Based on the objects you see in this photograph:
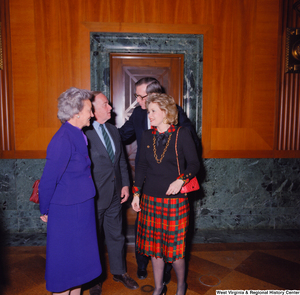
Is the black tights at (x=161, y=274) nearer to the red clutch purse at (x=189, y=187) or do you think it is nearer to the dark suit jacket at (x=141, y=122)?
the red clutch purse at (x=189, y=187)

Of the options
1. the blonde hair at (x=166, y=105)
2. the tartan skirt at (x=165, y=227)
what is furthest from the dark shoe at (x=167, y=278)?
the blonde hair at (x=166, y=105)

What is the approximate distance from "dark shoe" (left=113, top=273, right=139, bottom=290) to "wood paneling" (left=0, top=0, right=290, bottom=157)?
205 cm

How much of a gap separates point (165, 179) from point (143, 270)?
121 cm

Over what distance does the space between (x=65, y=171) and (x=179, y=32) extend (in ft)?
9.15

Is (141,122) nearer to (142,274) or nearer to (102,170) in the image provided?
(102,170)

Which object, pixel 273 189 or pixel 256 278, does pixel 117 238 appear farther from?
pixel 273 189

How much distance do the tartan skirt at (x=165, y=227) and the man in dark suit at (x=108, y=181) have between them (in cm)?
44

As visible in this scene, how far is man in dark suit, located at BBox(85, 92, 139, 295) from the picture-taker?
2.34 m

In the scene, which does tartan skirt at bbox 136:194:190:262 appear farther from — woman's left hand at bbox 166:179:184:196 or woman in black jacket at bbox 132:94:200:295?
woman's left hand at bbox 166:179:184:196

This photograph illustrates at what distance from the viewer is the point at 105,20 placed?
3588 millimetres

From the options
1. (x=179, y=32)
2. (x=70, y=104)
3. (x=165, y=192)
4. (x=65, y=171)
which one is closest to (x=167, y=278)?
(x=165, y=192)

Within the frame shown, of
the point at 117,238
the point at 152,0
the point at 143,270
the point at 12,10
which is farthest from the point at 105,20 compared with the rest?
the point at 143,270

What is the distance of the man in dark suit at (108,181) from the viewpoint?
7.66ft

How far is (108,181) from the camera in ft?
7.85
